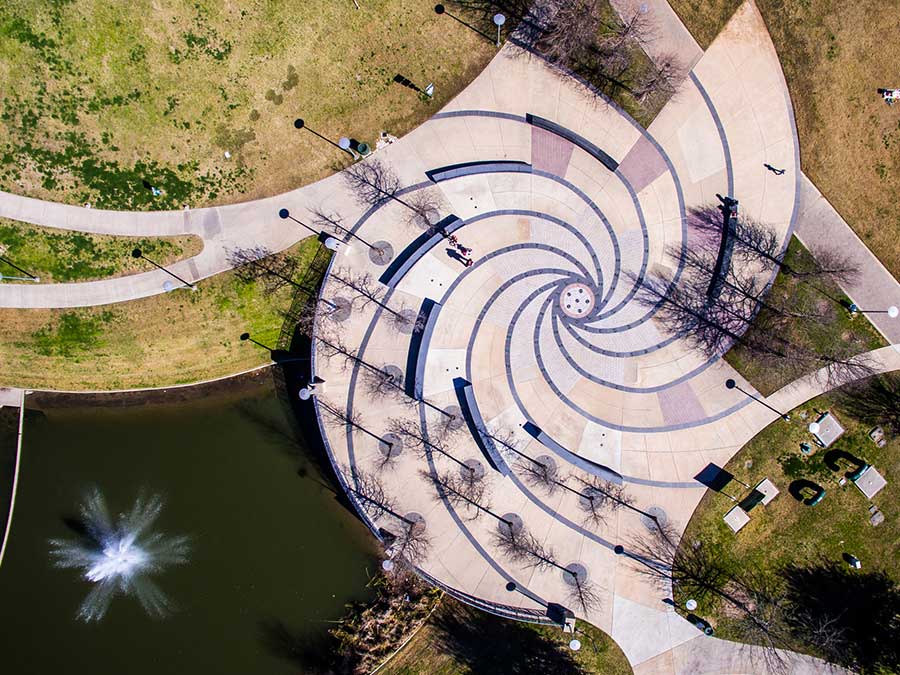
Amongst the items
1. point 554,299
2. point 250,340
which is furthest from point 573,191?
point 250,340

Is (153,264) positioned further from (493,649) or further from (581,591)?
(581,591)

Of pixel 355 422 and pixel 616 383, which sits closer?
pixel 355 422

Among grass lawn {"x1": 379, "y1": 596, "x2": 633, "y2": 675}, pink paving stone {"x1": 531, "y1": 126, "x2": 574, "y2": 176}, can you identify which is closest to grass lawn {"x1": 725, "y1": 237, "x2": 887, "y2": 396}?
pink paving stone {"x1": 531, "y1": 126, "x2": 574, "y2": 176}

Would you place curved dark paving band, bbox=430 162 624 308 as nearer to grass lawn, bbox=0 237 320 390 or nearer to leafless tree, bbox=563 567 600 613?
grass lawn, bbox=0 237 320 390

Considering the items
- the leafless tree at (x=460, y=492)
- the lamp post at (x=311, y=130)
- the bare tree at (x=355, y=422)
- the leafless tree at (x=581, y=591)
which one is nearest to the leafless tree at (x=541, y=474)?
the leafless tree at (x=460, y=492)

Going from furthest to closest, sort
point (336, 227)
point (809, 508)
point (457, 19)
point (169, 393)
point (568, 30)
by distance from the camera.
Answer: point (169, 393), point (809, 508), point (457, 19), point (336, 227), point (568, 30)

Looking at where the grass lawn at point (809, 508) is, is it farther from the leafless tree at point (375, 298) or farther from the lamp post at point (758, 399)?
the leafless tree at point (375, 298)

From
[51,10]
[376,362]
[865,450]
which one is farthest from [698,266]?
[51,10]
